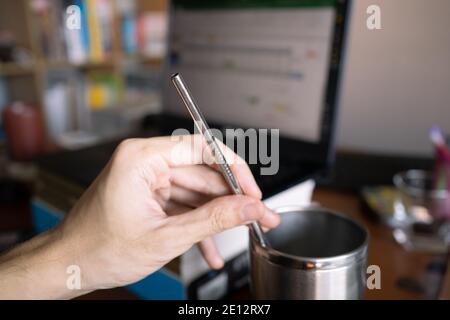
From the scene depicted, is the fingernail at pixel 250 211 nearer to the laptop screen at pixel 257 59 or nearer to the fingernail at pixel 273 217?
the fingernail at pixel 273 217

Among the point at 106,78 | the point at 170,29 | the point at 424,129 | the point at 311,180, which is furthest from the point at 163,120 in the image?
the point at 106,78

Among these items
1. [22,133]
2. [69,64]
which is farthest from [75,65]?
[22,133]

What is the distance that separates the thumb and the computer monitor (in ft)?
0.83

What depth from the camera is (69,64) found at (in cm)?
176

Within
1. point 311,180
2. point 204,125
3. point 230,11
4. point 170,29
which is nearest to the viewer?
point 204,125

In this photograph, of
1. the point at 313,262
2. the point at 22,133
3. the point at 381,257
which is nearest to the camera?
the point at 313,262

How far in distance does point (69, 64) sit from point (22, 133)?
778 millimetres

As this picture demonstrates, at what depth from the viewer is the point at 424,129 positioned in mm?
735

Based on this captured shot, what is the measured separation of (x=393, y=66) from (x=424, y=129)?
13 centimetres

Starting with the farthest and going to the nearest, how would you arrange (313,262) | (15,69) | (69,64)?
1. (69,64)
2. (15,69)
3. (313,262)

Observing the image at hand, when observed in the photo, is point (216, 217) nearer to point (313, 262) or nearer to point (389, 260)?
point (313, 262)

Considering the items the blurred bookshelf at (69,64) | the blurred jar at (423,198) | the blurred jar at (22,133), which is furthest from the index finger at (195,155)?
the blurred bookshelf at (69,64)

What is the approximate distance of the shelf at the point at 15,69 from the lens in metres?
1.56
